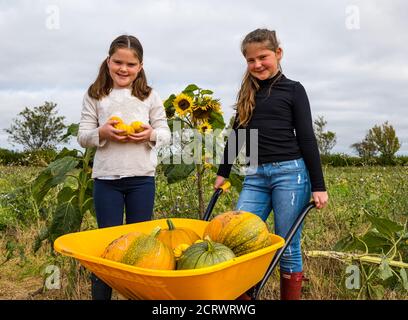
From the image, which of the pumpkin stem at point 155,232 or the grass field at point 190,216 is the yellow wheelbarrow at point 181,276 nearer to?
the pumpkin stem at point 155,232

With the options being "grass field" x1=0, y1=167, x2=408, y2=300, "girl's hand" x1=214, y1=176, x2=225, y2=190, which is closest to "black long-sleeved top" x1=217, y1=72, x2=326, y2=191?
"girl's hand" x1=214, y1=176, x2=225, y2=190

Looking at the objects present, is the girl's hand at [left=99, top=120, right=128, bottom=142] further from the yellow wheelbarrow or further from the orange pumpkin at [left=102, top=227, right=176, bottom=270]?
the orange pumpkin at [left=102, top=227, right=176, bottom=270]

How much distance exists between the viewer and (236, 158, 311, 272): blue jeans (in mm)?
2408

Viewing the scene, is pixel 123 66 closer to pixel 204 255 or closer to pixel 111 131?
pixel 111 131

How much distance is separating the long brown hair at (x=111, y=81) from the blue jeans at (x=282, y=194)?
646 mm

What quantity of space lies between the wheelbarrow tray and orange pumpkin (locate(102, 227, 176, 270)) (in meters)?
0.06

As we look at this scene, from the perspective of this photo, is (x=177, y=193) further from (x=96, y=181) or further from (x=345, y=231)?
(x=96, y=181)

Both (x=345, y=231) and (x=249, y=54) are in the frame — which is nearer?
(x=249, y=54)

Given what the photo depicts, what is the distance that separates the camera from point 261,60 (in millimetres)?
Result: 2477

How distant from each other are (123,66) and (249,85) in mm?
631

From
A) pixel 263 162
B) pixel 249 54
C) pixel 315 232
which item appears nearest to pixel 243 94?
pixel 249 54

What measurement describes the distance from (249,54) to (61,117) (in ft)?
90.6

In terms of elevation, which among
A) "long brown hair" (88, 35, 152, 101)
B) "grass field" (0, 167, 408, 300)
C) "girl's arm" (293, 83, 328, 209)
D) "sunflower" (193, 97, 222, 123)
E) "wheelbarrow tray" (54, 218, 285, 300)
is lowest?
"grass field" (0, 167, 408, 300)

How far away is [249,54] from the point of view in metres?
2.49
